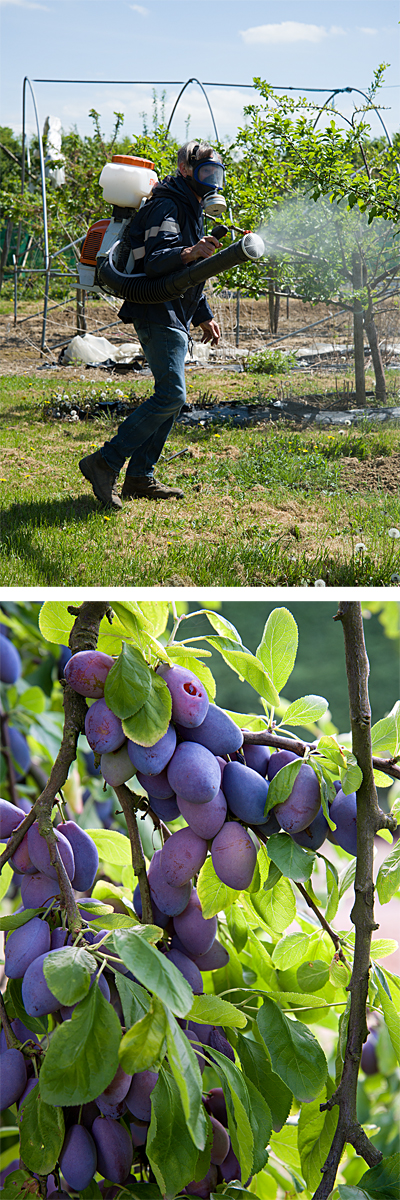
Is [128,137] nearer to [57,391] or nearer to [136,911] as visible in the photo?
[57,391]

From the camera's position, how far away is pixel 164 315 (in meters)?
1.61

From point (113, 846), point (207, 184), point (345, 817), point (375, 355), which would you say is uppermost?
point (207, 184)

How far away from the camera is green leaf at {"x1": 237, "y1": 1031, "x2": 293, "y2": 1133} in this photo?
48 cm

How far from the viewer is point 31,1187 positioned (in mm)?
457

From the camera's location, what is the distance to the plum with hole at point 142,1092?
0.44 metres

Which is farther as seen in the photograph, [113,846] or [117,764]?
[113,846]

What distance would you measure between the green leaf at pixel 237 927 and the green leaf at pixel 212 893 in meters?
0.09

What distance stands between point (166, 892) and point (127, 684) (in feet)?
0.43

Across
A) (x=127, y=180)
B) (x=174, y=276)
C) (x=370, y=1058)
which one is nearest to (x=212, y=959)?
(x=370, y=1058)

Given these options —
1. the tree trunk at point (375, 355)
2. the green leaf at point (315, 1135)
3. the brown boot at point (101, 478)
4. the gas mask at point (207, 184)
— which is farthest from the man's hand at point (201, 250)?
the green leaf at point (315, 1135)

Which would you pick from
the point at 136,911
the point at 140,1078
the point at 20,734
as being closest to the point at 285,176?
the point at 20,734

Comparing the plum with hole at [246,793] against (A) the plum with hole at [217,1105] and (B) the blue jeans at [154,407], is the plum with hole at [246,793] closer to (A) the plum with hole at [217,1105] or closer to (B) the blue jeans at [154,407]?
(A) the plum with hole at [217,1105]

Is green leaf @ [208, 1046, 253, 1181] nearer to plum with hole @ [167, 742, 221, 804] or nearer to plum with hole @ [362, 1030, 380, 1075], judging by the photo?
plum with hole @ [167, 742, 221, 804]

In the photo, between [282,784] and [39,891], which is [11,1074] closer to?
[39,891]
